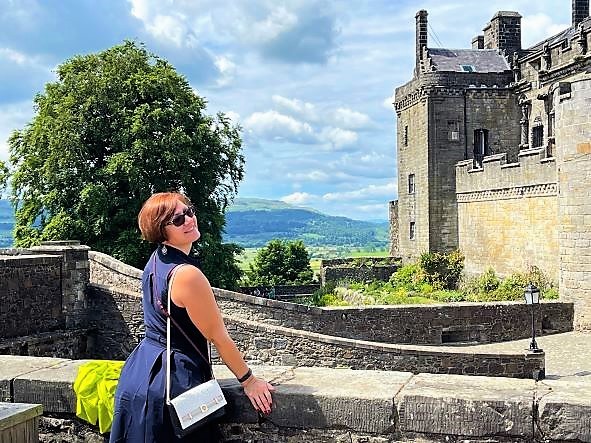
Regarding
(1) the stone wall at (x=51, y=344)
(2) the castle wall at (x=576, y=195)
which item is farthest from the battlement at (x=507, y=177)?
(1) the stone wall at (x=51, y=344)

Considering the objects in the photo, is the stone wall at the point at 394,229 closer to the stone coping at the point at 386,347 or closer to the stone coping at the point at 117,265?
the stone coping at the point at 117,265

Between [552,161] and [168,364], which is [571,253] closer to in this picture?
[552,161]

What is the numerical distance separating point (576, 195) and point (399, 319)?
7.21m

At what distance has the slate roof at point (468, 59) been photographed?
3906 cm

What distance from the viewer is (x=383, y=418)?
3904 millimetres

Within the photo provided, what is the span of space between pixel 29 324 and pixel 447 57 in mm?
29668

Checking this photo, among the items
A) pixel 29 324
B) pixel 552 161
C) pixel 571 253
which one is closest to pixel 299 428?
pixel 29 324

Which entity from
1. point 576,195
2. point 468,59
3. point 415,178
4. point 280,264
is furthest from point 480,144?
point 576,195

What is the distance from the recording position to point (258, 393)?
3.92 metres

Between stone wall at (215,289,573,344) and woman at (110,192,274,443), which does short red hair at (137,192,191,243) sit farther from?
stone wall at (215,289,573,344)

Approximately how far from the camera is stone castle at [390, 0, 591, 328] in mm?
28531

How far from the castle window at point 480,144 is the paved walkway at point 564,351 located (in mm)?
17516

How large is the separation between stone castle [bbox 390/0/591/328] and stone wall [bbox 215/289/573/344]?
3.55 m

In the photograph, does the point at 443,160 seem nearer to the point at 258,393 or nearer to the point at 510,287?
the point at 510,287
